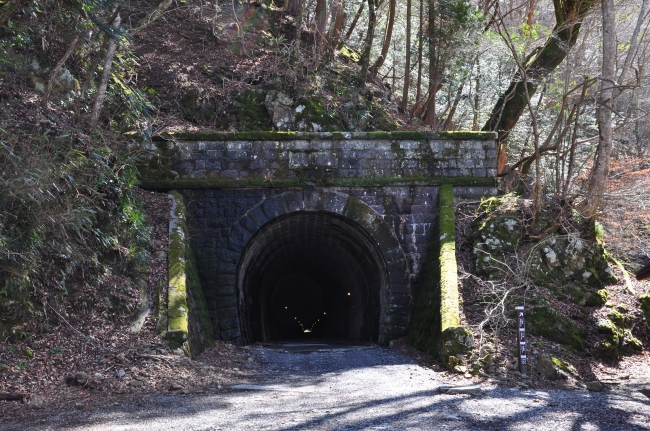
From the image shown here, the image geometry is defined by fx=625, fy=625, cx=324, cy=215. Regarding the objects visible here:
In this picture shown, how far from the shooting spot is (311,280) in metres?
23.1

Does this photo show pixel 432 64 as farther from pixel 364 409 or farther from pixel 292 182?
pixel 364 409

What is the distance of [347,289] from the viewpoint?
17859mm

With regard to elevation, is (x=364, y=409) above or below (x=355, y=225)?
below

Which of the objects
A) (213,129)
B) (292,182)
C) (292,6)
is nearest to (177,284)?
(292,182)

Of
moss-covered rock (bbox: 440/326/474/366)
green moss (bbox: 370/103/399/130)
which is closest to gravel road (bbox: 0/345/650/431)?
moss-covered rock (bbox: 440/326/474/366)

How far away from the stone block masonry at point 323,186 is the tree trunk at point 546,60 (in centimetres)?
255

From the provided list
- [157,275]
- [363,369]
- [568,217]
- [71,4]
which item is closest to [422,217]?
[568,217]

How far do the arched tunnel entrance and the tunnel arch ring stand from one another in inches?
6.5

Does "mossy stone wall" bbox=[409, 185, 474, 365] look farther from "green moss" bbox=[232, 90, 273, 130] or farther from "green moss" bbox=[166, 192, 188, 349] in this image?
"green moss" bbox=[232, 90, 273, 130]

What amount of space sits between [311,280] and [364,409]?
17.2m

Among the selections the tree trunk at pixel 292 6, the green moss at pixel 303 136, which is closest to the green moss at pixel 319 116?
the green moss at pixel 303 136

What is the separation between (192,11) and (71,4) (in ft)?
27.2

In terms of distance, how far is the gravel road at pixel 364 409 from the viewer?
5.18 m

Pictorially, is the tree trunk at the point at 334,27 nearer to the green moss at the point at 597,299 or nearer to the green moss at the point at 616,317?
the green moss at the point at 597,299
